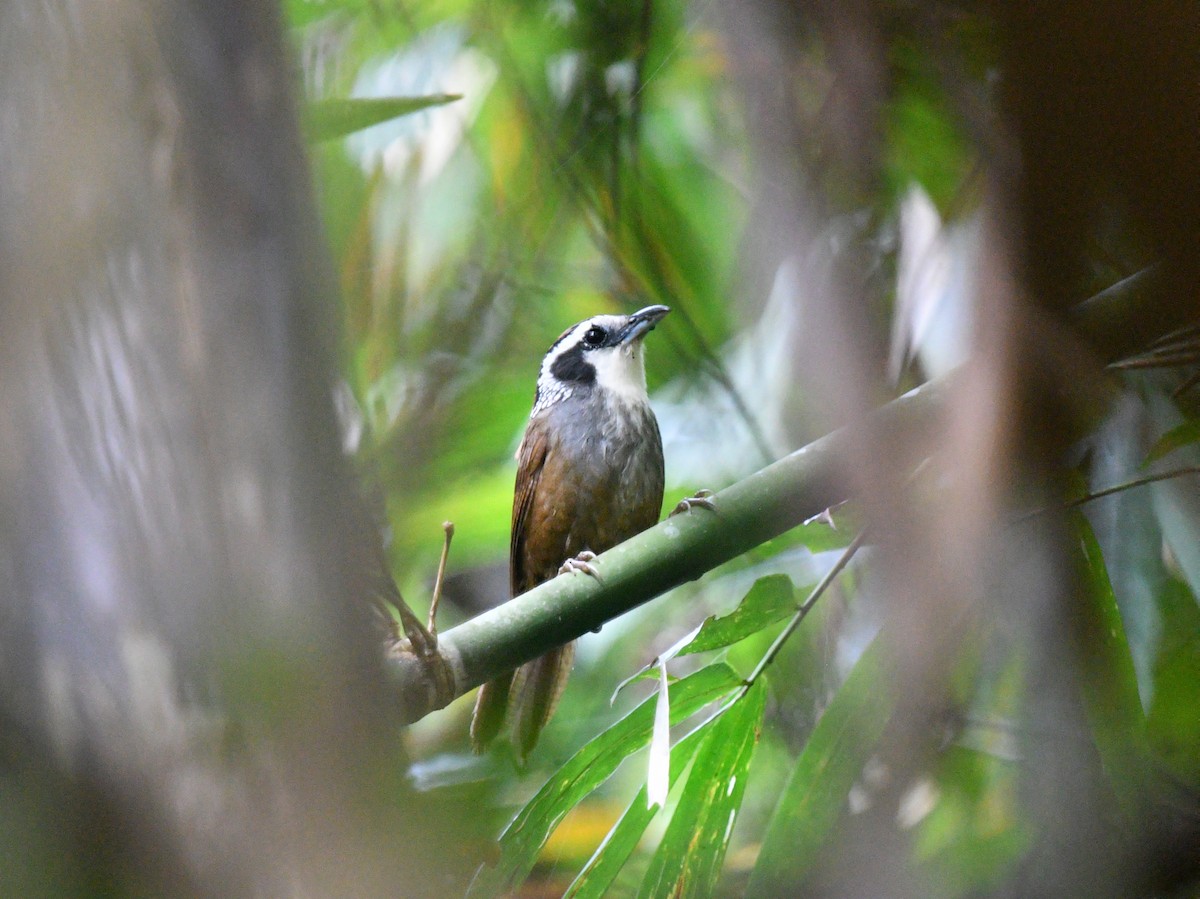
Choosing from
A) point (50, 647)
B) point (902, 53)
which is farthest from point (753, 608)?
point (50, 647)

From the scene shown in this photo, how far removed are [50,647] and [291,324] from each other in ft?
0.79

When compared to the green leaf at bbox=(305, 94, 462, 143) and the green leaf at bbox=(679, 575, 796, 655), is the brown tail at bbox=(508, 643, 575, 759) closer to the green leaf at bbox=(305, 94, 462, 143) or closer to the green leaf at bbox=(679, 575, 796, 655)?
the green leaf at bbox=(679, 575, 796, 655)

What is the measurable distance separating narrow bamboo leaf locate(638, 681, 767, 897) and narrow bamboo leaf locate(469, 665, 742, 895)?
6 cm

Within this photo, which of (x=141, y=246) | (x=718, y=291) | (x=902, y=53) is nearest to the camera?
(x=141, y=246)

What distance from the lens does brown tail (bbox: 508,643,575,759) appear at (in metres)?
2.65

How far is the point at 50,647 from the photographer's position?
56cm

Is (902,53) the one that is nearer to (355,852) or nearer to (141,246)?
(141,246)

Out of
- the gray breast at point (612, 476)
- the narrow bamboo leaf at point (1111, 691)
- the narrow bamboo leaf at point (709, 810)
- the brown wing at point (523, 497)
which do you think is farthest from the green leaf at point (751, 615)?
the brown wing at point (523, 497)

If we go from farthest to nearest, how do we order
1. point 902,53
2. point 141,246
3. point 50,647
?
point 902,53 < point 141,246 < point 50,647

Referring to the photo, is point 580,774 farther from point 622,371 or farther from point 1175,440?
point 622,371

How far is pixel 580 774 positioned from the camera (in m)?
1.72

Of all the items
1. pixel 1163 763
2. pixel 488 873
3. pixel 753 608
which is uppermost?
pixel 753 608

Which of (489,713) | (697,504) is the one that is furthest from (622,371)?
(697,504)

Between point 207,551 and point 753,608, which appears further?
point 753,608
